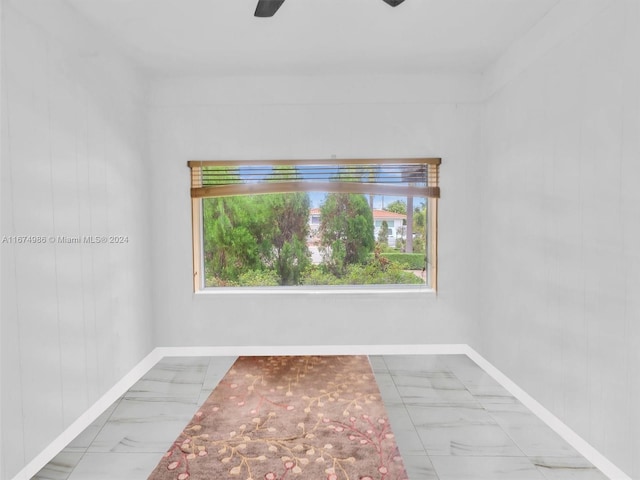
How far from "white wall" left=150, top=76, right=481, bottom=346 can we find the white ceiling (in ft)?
0.61

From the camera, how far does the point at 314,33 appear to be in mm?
2646

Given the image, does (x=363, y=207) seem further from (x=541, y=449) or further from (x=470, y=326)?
(x=541, y=449)

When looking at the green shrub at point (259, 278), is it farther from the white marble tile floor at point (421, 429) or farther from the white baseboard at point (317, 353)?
the white marble tile floor at point (421, 429)

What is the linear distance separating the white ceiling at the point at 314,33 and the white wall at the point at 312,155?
185 mm

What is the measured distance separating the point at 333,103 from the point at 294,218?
3.66 feet

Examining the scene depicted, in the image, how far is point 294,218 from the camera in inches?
142

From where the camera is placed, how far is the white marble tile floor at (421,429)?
1925mm

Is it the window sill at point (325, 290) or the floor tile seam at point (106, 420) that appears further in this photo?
the window sill at point (325, 290)

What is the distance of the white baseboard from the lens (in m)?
1.95

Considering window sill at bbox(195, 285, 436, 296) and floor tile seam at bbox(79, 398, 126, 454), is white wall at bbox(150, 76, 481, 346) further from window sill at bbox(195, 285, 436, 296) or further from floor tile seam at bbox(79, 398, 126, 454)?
floor tile seam at bbox(79, 398, 126, 454)

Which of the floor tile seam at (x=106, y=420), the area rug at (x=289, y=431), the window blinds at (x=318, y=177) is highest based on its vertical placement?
the window blinds at (x=318, y=177)

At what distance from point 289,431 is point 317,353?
1292 mm

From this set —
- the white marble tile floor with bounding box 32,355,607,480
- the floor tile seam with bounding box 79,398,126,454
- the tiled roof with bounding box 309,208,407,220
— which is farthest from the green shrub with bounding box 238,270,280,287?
the floor tile seam with bounding box 79,398,126,454

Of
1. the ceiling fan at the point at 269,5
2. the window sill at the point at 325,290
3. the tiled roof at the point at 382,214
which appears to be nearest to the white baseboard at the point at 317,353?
the window sill at the point at 325,290
